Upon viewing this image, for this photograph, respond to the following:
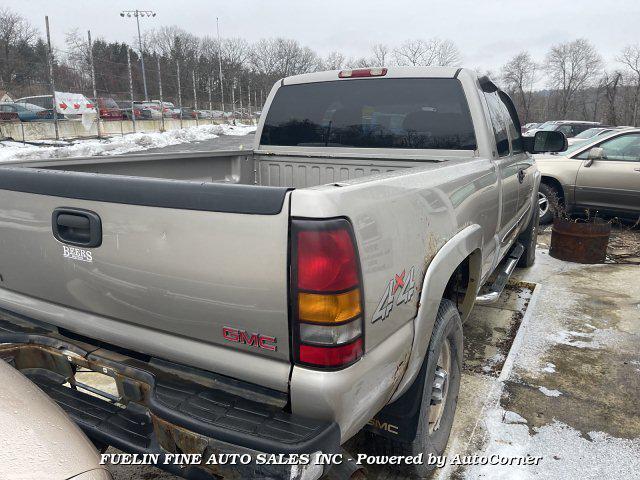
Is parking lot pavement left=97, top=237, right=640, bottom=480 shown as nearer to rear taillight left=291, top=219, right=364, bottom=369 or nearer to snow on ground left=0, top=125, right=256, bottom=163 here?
rear taillight left=291, top=219, right=364, bottom=369

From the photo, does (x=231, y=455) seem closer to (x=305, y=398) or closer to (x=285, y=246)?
(x=305, y=398)

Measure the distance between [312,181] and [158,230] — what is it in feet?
7.40

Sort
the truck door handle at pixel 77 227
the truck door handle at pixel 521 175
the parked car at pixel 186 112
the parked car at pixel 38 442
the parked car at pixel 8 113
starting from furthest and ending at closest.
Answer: the parked car at pixel 186 112 → the parked car at pixel 8 113 → the truck door handle at pixel 521 175 → the truck door handle at pixel 77 227 → the parked car at pixel 38 442

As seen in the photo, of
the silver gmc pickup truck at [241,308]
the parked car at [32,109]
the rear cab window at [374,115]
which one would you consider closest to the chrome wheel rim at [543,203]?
the rear cab window at [374,115]

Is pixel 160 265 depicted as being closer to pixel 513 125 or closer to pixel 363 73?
pixel 363 73

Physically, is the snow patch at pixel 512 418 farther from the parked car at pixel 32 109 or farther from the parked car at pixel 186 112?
the parked car at pixel 186 112

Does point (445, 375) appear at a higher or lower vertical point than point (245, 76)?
lower

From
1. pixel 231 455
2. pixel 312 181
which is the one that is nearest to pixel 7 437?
pixel 231 455

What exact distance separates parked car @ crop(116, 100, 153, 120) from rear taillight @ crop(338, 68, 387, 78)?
2567 cm

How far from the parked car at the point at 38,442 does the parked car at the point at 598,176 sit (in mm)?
7513

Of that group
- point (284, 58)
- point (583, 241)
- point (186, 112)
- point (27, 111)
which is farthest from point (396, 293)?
point (284, 58)

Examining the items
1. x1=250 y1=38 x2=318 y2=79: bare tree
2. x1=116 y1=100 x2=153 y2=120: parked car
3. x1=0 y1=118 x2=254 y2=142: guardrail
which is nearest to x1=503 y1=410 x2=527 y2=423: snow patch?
x1=0 y1=118 x2=254 y2=142: guardrail

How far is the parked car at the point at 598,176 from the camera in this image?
766 cm

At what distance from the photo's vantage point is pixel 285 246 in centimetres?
151
